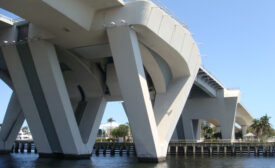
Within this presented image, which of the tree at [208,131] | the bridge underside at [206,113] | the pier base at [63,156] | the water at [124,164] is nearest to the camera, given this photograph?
the water at [124,164]

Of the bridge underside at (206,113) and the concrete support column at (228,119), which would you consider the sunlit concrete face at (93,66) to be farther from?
the concrete support column at (228,119)

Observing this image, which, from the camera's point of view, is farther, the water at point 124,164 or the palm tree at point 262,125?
the palm tree at point 262,125

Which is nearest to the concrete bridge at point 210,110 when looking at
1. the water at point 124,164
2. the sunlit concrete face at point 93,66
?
the sunlit concrete face at point 93,66

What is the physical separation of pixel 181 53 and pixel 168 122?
6.15 meters

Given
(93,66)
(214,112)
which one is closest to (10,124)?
(93,66)

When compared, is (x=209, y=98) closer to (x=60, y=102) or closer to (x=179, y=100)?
(x=179, y=100)

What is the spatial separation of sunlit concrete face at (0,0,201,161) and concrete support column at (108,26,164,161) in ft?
0.23

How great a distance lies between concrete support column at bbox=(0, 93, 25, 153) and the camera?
127 feet

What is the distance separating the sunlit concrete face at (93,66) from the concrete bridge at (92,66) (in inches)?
2.6

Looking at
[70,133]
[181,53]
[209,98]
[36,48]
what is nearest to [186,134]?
[209,98]

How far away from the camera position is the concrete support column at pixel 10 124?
38.8 m

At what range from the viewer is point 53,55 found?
84.6 feet

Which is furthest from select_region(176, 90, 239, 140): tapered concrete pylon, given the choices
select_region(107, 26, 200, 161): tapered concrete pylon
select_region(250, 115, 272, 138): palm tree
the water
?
select_region(107, 26, 200, 161): tapered concrete pylon

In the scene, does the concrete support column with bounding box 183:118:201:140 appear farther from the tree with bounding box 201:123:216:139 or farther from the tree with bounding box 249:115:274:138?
the tree with bounding box 201:123:216:139
